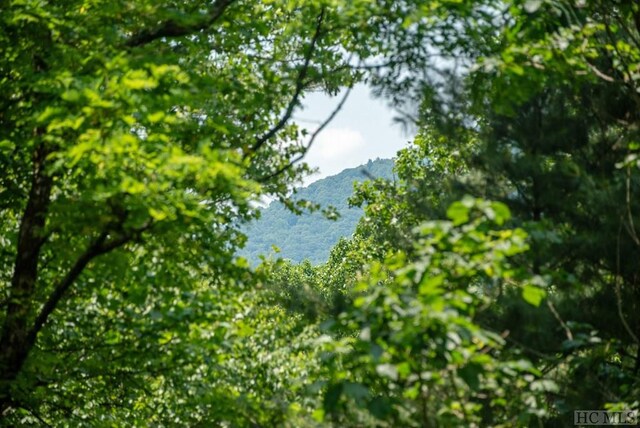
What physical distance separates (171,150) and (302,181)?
4.96 meters

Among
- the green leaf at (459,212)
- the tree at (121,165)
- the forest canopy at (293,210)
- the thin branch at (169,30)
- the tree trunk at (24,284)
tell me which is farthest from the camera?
the thin branch at (169,30)

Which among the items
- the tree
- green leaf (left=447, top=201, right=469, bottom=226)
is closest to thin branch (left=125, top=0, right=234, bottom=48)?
the tree

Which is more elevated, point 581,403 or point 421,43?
point 421,43

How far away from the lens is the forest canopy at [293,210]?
552 cm

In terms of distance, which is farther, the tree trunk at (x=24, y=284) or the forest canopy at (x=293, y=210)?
the tree trunk at (x=24, y=284)

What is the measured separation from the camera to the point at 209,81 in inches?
317

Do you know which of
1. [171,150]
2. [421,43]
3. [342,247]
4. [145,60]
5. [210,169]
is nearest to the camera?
[210,169]

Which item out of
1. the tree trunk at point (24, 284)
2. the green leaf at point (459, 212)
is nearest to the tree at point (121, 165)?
the tree trunk at point (24, 284)

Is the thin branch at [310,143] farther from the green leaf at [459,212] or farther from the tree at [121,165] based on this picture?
the green leaf at [459,212]

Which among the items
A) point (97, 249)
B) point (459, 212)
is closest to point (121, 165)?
point (97, 249)

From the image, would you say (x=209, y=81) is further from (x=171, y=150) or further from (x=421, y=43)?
(x=421, y=43)

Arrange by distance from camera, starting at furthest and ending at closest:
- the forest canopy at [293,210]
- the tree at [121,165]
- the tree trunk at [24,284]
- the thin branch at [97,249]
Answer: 1. the tree trunk at [24,284]
2. the thin branch at [97,249]
3. the tree at [121,165]
4. the forest canopy at [293,210]

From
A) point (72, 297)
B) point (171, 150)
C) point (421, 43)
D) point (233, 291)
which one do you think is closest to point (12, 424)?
point (72, 297)

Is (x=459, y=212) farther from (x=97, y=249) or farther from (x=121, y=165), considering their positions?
(x=97, y=249)
